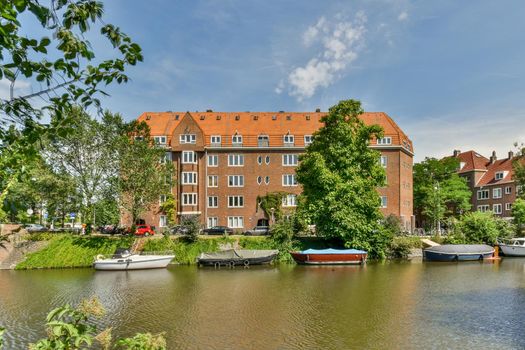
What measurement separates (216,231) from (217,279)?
1963 cm

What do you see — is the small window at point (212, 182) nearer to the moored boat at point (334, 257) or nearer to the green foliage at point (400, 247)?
the moored boat at point (334, 257)

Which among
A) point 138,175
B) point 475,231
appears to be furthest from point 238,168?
point 475,231

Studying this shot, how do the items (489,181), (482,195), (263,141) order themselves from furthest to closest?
(482,195), (489,181), (263,141)

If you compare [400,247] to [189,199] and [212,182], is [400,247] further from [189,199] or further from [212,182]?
[189,199]

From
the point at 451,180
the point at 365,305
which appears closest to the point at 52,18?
the point at 365,305

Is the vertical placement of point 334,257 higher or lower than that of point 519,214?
lower

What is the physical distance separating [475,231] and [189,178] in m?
38.6

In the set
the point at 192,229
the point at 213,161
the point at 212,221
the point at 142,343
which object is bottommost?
the point at 192,229

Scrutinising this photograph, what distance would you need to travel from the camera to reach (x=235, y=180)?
204ft

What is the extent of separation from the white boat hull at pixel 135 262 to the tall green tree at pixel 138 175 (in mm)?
6345

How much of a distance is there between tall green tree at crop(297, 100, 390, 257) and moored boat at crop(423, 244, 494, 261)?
533 cm

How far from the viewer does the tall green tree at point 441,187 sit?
3051 inches

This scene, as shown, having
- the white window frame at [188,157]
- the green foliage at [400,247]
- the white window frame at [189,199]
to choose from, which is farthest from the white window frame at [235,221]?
the green foliage at [400,247]

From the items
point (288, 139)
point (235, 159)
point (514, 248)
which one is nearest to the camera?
point (514, 248)
